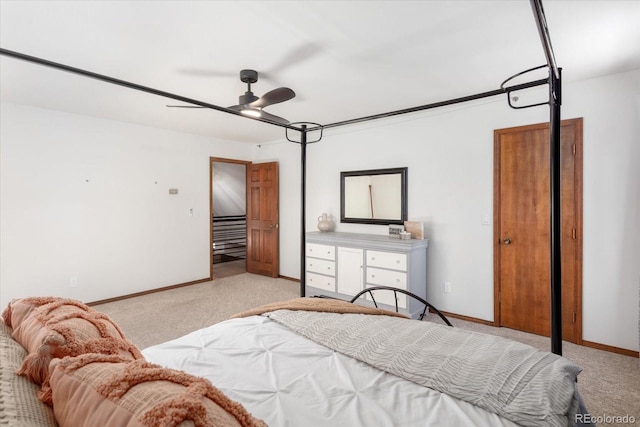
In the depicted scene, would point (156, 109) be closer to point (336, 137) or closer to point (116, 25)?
point (116, 25)

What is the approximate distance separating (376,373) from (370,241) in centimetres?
260

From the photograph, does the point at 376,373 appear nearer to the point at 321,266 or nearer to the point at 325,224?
the point at 321,266

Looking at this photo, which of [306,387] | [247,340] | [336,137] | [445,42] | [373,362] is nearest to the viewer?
[306,387]

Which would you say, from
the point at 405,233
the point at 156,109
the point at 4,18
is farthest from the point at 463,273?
the point at 4,18

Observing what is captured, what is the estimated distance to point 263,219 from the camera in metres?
5.98

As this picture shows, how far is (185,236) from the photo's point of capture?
17.2 ft

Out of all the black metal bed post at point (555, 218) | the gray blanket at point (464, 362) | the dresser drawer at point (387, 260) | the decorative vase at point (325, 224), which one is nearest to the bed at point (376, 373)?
the gray blanket at point (464, 362)

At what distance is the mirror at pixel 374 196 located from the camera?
4.20 metres

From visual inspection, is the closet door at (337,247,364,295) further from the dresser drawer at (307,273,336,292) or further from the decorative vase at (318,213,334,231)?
the decorative vase at (318,213,334,231)

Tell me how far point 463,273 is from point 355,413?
304cm

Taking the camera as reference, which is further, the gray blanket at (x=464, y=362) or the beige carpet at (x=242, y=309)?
the beige carpet at (x=242, y=309)

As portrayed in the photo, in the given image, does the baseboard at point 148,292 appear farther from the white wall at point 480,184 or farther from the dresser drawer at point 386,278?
the dresser drawer at point 386,278

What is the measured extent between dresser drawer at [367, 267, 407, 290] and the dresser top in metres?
0.29

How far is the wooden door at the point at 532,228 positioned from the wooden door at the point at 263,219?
141 inches
